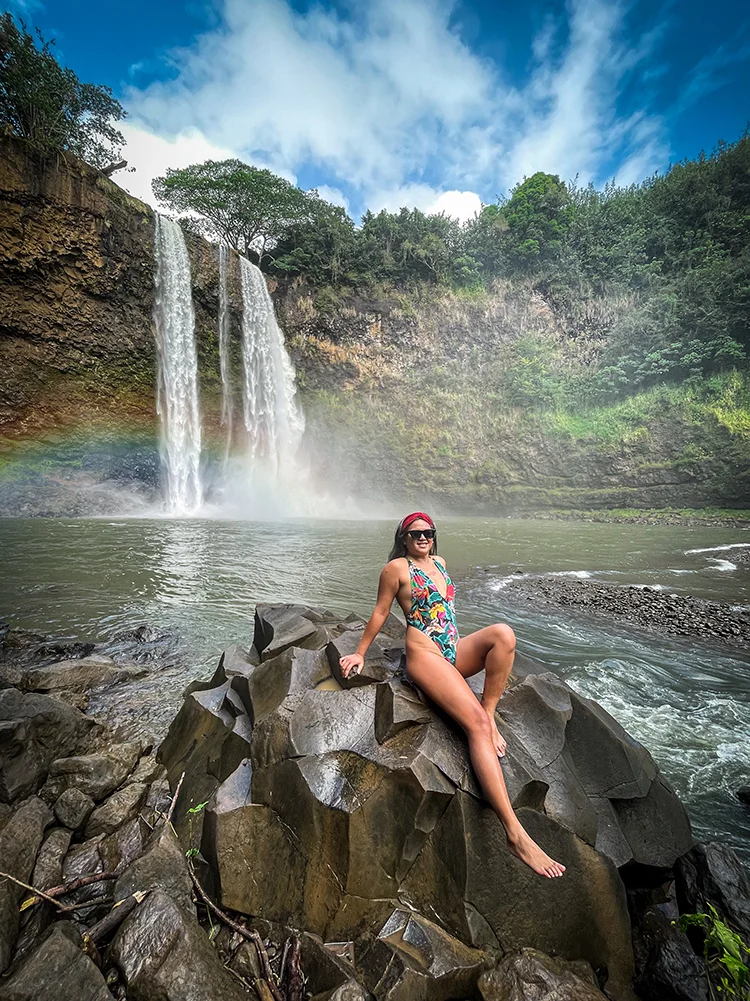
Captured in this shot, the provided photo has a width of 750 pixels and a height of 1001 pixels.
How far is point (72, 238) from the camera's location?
2119cm

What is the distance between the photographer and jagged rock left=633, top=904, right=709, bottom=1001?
181 cm

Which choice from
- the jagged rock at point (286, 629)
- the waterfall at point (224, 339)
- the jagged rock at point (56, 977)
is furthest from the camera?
the waterfall at point (224, 339)

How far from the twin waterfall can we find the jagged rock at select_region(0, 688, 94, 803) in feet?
71.2

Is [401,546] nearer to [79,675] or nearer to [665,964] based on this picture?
[665,964]

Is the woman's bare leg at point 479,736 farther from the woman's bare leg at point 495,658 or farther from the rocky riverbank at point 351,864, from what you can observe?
the woman's bare leg at point 495,658

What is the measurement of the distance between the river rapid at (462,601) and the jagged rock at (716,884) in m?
0.60

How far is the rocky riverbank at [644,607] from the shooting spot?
666 cm

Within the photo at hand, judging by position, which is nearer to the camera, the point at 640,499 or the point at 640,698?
the point at 640,698

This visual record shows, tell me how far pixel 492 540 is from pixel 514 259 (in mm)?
30417

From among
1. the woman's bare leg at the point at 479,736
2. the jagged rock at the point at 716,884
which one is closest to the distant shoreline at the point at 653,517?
the jagged rock at the point at 716,884

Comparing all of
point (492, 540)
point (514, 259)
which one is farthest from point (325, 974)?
point (514, 259)

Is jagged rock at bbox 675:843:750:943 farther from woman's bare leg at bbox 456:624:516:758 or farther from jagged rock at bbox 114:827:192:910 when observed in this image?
jagged rock at bbox 114:827:192:910

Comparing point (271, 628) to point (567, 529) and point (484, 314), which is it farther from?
point (484, 314)

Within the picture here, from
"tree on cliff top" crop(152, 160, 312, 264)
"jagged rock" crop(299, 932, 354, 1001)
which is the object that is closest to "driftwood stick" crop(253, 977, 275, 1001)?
"jagged rock" crop(299, 932, 354, 1001)
